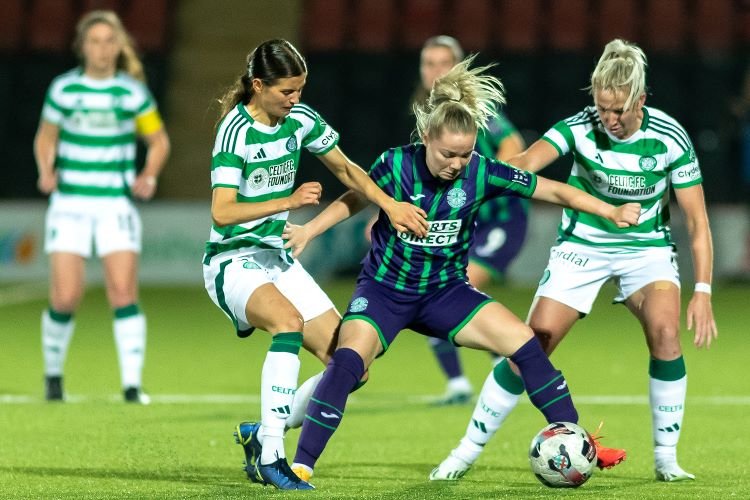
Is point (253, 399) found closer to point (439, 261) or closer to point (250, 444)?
point (250, 444)

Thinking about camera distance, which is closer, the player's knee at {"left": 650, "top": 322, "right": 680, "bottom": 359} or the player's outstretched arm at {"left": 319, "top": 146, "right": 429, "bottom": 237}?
the player's outstretched arm at {"left": 319, "top": 146, "right": 429, "bottom": 237}

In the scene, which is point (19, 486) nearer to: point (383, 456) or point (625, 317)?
point (383, 456)

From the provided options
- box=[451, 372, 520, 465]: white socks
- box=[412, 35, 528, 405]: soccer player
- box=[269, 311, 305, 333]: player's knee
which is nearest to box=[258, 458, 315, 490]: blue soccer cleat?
box=[269, 311, 305, 333]: player's knee

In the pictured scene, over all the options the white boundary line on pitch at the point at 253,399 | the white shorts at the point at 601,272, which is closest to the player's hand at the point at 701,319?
the white shorts at the point at 601,272

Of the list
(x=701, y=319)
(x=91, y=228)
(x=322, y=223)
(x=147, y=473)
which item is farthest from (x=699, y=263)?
(x=91, y=228)

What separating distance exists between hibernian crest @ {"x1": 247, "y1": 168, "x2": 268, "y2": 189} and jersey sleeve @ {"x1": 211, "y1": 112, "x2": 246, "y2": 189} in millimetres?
70

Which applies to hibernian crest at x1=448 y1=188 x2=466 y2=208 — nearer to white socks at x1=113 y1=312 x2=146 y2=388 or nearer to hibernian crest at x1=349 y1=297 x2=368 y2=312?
hibernian crest at x1=349 y1=297 x2=368 y2=312

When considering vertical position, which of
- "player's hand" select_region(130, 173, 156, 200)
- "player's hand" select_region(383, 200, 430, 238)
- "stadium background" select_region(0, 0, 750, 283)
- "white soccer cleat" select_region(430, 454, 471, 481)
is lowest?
"stadium background" select_region(0, 0, 750, 283)

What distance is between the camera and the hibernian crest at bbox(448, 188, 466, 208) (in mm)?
5310

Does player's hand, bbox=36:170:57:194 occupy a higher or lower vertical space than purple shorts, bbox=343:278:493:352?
lower

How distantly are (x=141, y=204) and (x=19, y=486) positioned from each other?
9.34 m

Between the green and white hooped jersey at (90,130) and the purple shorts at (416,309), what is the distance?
2951mm

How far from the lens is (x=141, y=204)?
1444cm

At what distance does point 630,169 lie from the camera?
5.52 meters
